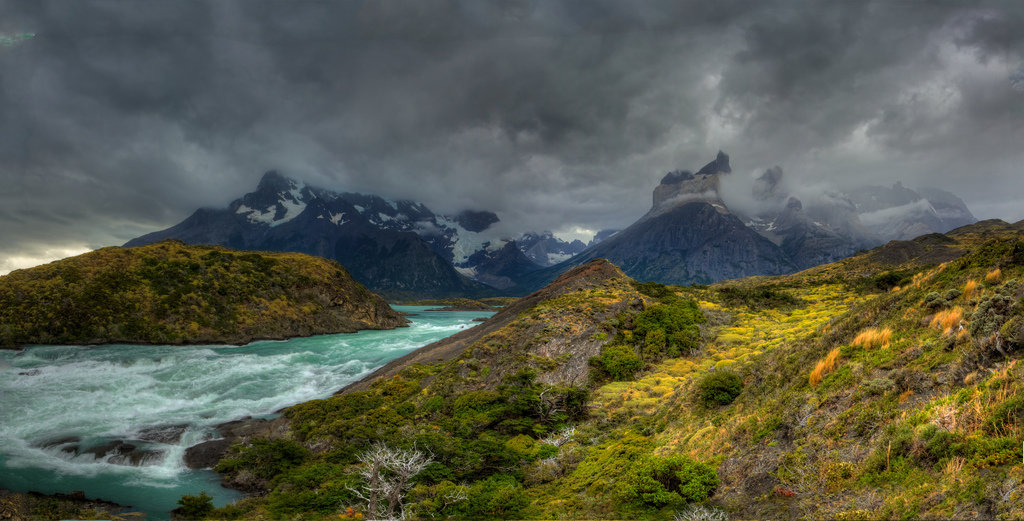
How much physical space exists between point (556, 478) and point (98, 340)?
7243cm

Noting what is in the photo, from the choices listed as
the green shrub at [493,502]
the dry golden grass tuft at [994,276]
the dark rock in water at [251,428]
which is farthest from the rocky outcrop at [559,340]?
the dry golden grass tuft at [994,276]

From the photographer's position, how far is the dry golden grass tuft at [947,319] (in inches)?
374

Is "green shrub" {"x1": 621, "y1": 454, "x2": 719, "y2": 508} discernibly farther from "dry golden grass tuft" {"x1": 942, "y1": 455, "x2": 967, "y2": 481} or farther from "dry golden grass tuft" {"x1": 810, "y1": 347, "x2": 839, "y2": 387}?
"dry golden grass tuft" {"x1": 942, "y1": 455, "x2": 967, "y2": 481}

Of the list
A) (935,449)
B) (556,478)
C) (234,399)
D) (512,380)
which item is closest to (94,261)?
(234,399)

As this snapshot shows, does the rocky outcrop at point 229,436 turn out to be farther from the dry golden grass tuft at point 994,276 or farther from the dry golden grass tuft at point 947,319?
the dry golden grass tuft at point 994,276

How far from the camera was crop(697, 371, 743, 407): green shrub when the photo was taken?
1482 cm

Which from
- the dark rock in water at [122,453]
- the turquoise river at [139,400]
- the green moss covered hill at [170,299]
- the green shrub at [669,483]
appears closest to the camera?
the green shrub at [669,483]

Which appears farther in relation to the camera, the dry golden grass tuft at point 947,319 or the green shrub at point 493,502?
the green shrub at point 493,502

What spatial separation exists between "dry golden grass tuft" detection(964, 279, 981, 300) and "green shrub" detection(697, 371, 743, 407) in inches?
279

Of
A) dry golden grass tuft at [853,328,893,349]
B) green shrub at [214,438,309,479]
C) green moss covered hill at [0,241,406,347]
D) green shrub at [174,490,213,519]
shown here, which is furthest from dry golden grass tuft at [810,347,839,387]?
green moss covered hill at [0,241,406,347]

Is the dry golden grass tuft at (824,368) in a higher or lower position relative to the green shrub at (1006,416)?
lower

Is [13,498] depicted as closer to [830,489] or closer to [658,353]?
[830,489]

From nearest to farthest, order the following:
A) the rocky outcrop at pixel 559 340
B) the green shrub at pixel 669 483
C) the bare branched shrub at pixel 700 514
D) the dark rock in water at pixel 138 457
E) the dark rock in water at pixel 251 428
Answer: the bare branched shrub at pixel 700 514 → the green shrub at pixel 669 483 → the dark rock in water at pixel 138 457 → the dark rock in water at pixel 251 428 → the rocky outcrop at pixel 559 340

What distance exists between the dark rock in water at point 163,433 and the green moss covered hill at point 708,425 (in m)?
6.03
